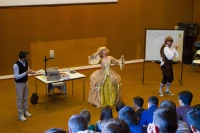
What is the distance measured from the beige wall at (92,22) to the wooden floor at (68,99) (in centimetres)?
91

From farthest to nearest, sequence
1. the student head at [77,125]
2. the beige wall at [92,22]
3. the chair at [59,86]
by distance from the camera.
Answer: the beige wall at [92,22]
the chair at [59,86]
the student head at [77,125]

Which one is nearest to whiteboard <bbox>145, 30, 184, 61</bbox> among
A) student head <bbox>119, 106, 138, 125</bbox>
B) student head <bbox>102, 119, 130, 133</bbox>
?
student head <bbox>119, 106, 138, 125</bbox>

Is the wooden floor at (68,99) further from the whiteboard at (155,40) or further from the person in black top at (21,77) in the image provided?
the whiteboard at (155,40)

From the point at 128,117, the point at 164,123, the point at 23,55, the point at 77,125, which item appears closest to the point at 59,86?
the point at 23,55

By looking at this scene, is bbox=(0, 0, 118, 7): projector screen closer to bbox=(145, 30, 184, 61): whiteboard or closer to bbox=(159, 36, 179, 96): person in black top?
bbox=(145, 30, 184, 61): whiteboard

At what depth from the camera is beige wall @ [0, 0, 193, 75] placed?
29.2ft

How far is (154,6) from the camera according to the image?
1098 cm

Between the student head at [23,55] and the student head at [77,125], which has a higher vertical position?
the student head at [23,55]

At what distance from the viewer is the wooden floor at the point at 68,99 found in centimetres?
607

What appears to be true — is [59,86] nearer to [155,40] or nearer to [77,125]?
[155,40]

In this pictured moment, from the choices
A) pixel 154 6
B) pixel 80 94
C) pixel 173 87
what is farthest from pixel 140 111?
pixel 154 6

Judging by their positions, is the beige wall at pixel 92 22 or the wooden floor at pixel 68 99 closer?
the wooden floor at pixel 68 99

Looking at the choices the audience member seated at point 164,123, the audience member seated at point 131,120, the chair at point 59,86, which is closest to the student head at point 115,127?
the audience member seated at point 164,123

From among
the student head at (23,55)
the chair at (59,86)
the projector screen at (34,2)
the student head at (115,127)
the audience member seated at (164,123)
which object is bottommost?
the chair at (59,86)
